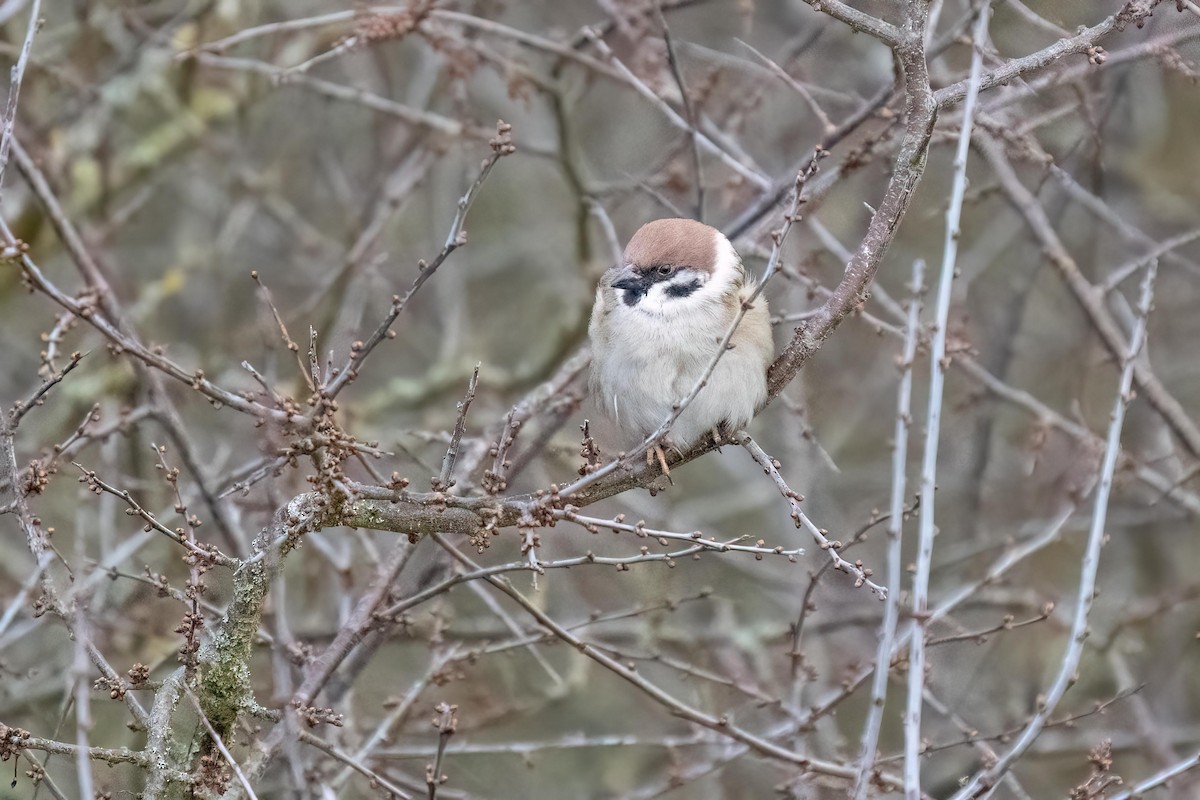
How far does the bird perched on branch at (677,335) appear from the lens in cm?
405

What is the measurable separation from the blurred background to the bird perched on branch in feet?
0.80

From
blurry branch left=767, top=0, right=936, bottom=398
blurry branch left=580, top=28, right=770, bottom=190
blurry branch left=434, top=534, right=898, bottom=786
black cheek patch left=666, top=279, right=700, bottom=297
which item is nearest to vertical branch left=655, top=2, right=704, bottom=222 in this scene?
blurry branch left=580, top=28, right=770, bottom=190

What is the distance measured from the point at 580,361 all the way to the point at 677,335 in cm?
90

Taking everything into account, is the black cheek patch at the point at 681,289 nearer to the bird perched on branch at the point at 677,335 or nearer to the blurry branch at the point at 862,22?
the bird perched on branch at the point at 677,335

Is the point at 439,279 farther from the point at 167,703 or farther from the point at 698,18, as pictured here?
the point at 167,703

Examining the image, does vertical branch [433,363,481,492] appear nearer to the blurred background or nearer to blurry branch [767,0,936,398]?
the blurred background

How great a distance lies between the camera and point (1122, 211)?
23.4 ft

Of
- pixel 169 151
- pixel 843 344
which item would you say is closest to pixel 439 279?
pixel 169 151

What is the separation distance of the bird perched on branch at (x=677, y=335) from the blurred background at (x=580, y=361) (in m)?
0.24

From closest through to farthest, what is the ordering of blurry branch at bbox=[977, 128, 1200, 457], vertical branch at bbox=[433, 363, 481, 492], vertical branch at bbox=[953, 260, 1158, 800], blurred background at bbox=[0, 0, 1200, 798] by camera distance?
vertical branch at bbox=[953, 260, 1158, 800]
vertical branch at bbox=[433, 363, 481, 492]
blurred background at bbox=[0, 0, 1200, 798]
blurry branch at bbox=[977, 128, 1200, 457]

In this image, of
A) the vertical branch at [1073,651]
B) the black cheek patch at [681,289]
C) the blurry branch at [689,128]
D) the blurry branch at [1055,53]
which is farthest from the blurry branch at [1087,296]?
the vertical branch at [1073,651]

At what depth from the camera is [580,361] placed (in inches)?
199

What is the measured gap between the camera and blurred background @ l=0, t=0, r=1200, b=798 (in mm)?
4621

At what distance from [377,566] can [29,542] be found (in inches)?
63.5
